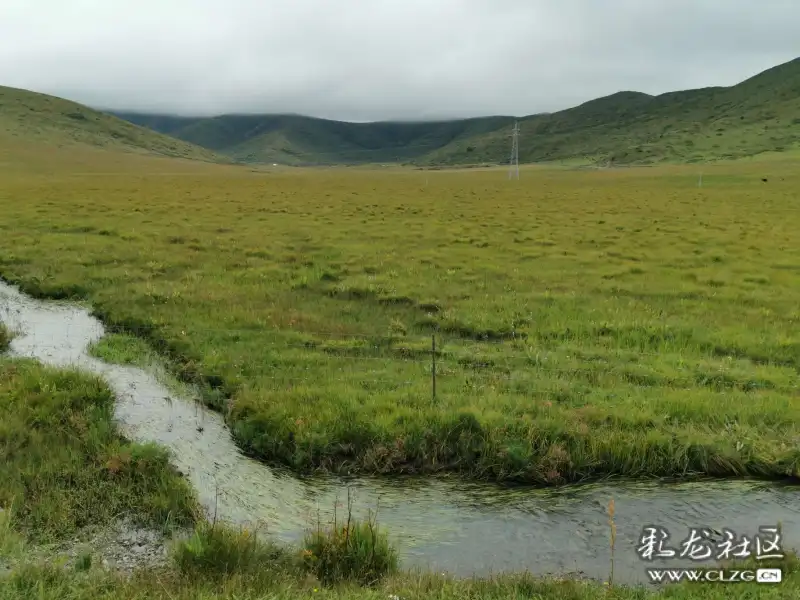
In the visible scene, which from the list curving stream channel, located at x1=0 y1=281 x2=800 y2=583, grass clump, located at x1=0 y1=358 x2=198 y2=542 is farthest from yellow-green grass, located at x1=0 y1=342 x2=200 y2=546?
curving stream channel, located at x1=0 y1=281 x2=800 y2=583

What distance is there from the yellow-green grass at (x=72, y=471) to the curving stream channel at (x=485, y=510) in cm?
65

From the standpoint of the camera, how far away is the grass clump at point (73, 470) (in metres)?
8.53

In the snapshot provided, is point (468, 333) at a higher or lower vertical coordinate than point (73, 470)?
higher

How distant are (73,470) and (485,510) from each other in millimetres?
7009

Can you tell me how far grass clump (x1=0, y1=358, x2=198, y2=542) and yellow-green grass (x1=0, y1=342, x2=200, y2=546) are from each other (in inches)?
0.5

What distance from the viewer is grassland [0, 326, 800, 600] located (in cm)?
651

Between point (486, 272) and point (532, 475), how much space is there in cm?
1612

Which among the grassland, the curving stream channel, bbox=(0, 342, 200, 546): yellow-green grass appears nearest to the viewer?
the grassland

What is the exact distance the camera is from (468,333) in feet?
58.6

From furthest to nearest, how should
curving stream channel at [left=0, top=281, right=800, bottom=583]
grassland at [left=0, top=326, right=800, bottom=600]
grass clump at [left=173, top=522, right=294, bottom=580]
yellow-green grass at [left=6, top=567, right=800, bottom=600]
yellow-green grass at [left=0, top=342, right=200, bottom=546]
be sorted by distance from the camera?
yellow-green grass at [left=0, top=342, right=200, bottom=546], curving stream channel at [left=0, top=281, right=800, bottom=583], grass clump at [left=173, top=522, right=294, bottom=580], grassland at [left=0, top=326, right=800, bottom=600], yellow-green grass at [left=6, top=567, right=800, bottom=600]

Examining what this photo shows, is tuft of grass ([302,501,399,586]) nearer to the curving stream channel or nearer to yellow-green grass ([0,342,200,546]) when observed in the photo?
the curving stream channel

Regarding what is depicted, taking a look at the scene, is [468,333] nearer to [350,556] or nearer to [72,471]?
[350,556]

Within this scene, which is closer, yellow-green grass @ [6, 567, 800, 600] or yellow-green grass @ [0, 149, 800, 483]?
yellow-green grass @ [6, 567, 800, 600]

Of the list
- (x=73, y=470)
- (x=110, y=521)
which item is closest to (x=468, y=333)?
(x=73, y=470)
